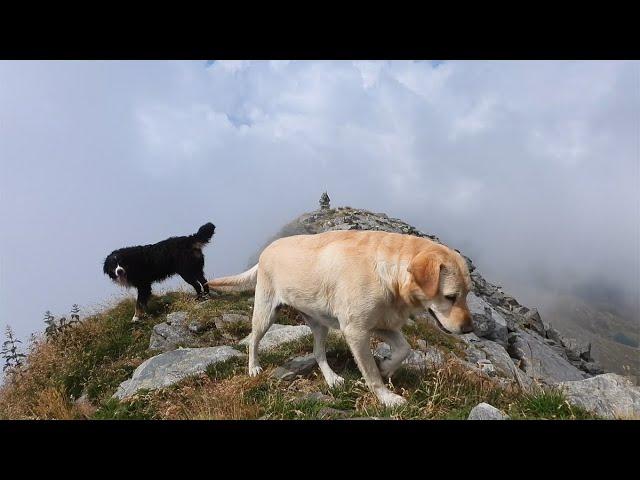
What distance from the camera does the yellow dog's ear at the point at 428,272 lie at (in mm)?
4855

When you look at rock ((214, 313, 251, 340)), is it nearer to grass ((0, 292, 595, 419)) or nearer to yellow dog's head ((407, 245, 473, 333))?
grass ((0, 292, 595, 419))

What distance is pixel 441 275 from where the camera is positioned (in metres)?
4.96

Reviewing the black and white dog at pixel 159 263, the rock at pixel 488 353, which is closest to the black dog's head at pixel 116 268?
the black and white dog at pixel 159 263

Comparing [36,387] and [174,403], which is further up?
[174,403]

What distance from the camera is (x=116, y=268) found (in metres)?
12.3

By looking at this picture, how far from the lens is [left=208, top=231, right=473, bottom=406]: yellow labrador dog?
16.4ft

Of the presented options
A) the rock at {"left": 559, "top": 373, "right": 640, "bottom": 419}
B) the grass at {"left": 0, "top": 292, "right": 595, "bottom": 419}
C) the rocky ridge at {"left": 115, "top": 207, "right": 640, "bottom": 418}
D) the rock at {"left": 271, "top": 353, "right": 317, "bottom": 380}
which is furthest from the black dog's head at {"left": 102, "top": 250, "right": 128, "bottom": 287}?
the rock at {"left": 559, "top": 373, "right": 640, "bottom": 419}

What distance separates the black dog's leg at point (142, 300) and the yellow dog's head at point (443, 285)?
9.11m

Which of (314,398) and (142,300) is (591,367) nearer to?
(314,398)

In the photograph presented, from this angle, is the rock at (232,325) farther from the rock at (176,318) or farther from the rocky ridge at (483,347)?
the rock at (176,318)
